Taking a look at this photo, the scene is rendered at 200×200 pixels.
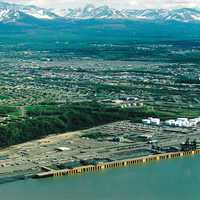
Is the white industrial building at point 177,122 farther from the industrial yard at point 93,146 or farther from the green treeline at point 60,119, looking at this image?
the green treeline at point 60,119

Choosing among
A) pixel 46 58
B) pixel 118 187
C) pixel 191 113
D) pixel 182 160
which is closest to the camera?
pixel 118 187

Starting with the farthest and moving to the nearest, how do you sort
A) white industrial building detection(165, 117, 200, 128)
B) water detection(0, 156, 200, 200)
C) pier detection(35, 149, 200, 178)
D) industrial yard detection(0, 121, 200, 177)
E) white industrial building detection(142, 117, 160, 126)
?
white industrial building detection(142, 117, 160, 126)
white industrial building detection(165, 117, 200, 128)
industrial yard detection(0, 121, 200, 177)
pier detection(35, 149, 200, 178)
water detection(0, 156, 200, 200)

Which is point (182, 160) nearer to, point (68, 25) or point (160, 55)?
point (160, 55)

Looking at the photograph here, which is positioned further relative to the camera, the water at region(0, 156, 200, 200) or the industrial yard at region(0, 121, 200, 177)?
the industrial yard at region(0, 121, 200, 177)

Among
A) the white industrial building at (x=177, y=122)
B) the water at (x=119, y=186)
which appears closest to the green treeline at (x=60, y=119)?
the white industrial building at (x=177, y=122)

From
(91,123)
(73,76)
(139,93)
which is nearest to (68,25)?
(73,76)

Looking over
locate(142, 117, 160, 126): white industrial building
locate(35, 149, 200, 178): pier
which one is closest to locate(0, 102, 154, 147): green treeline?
locate(142, 117, 160, 126): white industrial building

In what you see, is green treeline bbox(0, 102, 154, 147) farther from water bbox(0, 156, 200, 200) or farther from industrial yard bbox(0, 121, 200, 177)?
water bbox(0, 156, 200, 200)

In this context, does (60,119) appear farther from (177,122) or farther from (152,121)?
(177,122)
